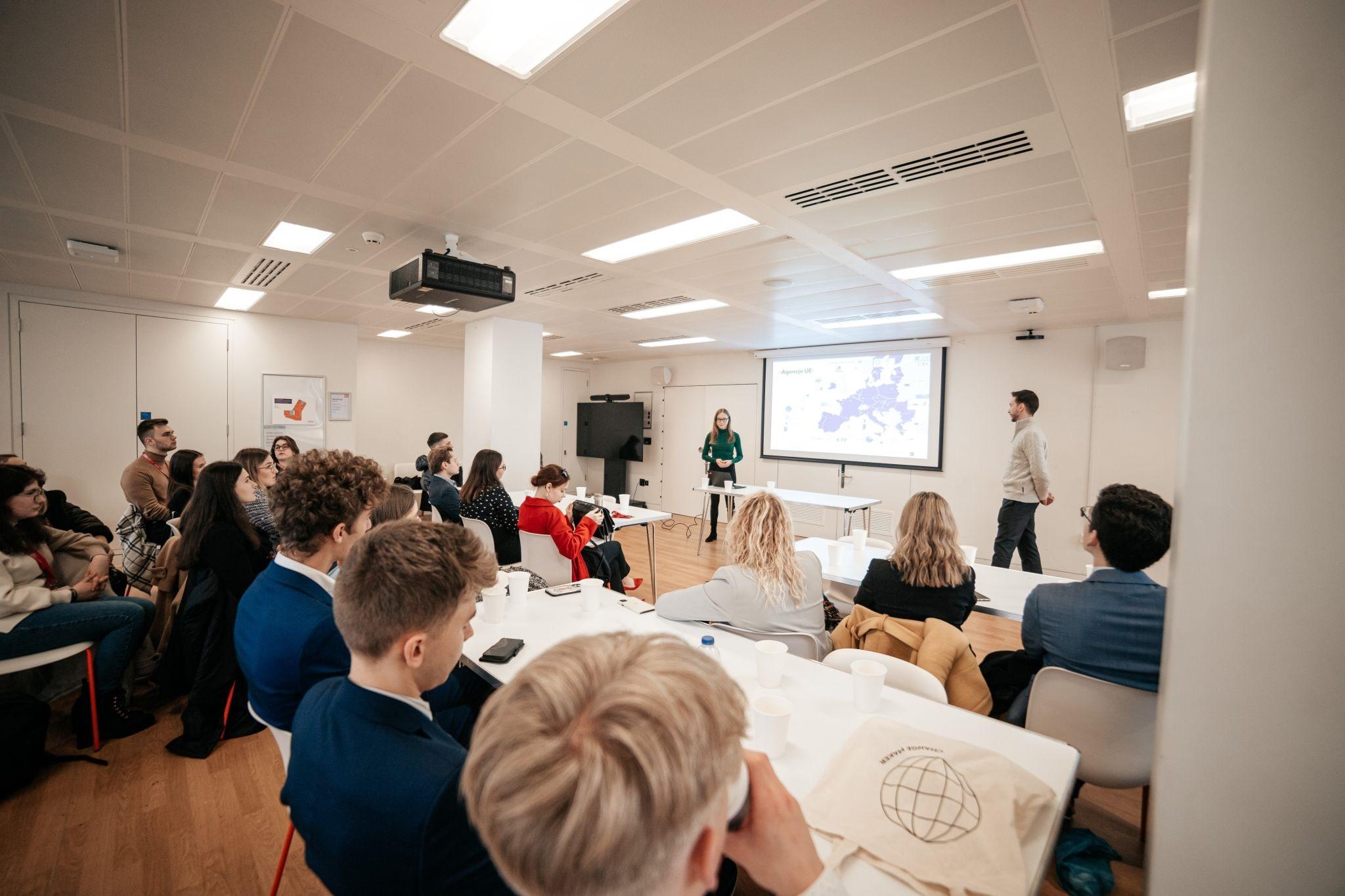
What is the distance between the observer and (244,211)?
3172mm

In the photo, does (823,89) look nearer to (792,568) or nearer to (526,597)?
(792,568)

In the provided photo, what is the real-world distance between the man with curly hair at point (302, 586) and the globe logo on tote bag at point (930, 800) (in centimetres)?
133

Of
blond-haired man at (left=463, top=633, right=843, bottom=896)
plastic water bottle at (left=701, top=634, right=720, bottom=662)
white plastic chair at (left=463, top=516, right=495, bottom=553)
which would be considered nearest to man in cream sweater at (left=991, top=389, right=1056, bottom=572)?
plastic water bottle at (left=701, top=634, right=720, bottom=662)

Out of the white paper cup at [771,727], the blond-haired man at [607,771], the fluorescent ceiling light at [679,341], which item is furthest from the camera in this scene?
the fluorescent ceiling light at [679,341]

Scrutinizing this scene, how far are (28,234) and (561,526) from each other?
13.1ft

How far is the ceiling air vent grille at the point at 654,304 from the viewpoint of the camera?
17.3 ft

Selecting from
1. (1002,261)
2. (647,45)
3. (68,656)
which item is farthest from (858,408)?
(68,656)

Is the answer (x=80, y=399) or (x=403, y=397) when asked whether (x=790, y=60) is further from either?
(x=403, y=397)

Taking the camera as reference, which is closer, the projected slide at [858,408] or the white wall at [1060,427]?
the white wall at [1060,427]

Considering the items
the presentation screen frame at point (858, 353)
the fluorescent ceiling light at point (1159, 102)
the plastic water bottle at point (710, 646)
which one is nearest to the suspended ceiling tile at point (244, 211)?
the plastic water bottle at point (710, 646)

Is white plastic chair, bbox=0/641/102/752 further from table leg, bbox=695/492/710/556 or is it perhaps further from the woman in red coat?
table leg, bbox=695/492/710/556

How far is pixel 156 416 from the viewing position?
229 inches

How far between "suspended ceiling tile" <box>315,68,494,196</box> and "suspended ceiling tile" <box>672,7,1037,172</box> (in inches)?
35.0

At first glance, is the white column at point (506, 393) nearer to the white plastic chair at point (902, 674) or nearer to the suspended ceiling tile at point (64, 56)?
the suspended ceiling tile at point (64, 56)
